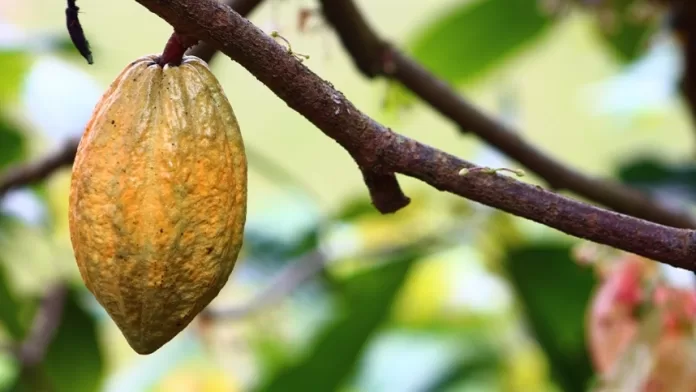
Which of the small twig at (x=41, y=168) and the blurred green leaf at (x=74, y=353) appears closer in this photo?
the small twig at (x=41, y=168)

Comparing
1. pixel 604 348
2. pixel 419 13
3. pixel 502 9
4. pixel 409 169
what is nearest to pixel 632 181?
pixel 502 9

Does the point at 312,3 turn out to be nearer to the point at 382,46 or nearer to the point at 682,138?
the point at 382,46

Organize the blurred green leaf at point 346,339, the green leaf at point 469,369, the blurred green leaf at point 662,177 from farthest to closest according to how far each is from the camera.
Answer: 1. the green leaf at point 469,369
2. the blurred green leaf at point 662,177
3. the blurred green leaf at point 346,339

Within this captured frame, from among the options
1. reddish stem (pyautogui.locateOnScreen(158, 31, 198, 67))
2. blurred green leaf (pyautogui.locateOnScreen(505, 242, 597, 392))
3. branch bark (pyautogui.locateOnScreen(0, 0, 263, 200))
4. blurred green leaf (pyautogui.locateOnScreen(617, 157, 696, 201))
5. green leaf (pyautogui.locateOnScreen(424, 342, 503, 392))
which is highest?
reddish stem (pyautogui.locateOnScreen(158, 31, 198, 67))

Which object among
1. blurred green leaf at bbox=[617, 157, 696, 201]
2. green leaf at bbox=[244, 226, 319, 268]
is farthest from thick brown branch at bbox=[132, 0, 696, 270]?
green leaf at bbox=[244, 226, 319, 268]

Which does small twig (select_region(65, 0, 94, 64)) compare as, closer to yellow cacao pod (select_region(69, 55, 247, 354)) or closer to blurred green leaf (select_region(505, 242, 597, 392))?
yellow cacao pod (select_region(69, 55, 247, 354))

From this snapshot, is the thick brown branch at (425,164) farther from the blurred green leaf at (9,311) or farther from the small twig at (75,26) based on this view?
the blurred green leaf at (9,311)

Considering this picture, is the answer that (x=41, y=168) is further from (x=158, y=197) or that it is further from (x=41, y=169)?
(x=158, y=197)

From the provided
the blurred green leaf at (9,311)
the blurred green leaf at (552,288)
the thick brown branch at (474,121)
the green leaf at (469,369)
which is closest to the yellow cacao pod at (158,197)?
the thick brown branch at (474,121)
